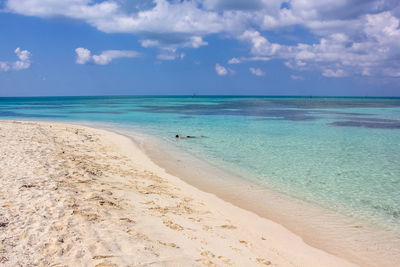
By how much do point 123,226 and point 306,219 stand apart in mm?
4421

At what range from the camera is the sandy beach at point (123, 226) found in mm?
4289

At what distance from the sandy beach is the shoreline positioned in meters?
0.38

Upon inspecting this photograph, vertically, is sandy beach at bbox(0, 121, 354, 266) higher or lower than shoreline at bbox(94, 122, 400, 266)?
higher

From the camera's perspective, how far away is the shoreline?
225 inches

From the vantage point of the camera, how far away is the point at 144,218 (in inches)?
233

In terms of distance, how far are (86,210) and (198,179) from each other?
16.7 ft

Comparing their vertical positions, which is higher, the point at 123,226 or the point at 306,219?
the point at 123,226

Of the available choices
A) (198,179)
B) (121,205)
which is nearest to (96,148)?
(198,179)

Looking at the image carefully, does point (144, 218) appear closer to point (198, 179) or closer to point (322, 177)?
point (198, 179)

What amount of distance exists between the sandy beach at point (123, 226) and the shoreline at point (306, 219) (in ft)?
1.25

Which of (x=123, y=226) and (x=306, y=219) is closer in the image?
(x=123, y=226)

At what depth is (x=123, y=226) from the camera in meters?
5.29

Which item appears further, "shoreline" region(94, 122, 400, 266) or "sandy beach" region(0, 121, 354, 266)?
"shoreline" region(94, 122, 400, 266)

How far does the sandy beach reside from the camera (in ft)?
14.1
